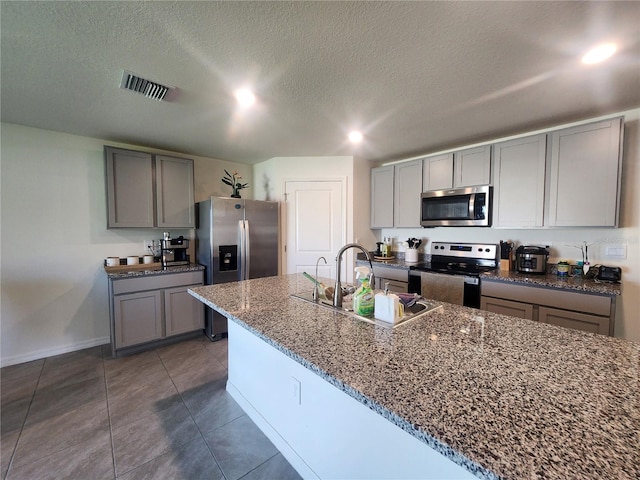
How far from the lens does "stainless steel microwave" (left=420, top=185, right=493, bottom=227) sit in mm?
2836

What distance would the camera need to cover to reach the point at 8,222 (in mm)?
2609

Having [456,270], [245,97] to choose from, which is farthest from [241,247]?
[456,270]

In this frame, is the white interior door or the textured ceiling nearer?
the textured ceiling

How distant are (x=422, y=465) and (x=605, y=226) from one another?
8.29 ft

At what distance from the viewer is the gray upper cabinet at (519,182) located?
251 cm

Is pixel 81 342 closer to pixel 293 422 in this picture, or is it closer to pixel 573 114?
pixel 293 422

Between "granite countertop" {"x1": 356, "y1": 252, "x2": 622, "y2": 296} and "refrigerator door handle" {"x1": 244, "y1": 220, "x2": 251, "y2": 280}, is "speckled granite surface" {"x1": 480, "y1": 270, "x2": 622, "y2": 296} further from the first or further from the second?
"refrigerator door handle" {"x1": 244, "y1": 220, "x2": 251, "y2": 280}

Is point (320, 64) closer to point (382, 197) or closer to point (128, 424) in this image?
point (382, 197)

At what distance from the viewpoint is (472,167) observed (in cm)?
292

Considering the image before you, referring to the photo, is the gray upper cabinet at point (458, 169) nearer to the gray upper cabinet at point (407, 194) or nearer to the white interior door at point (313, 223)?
the gray upper cabinet at point (407, 194)

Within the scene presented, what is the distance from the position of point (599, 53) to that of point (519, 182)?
4.19 feet

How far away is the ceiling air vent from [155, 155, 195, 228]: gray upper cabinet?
1.33 metres

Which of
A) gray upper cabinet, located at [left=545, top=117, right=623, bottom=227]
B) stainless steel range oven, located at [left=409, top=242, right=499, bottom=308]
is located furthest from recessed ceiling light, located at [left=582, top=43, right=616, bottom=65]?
stainless steel range oven, located at [left=409, top=242, right=499, bottom=308]

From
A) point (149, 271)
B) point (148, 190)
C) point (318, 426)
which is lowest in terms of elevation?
point (318, 426)
